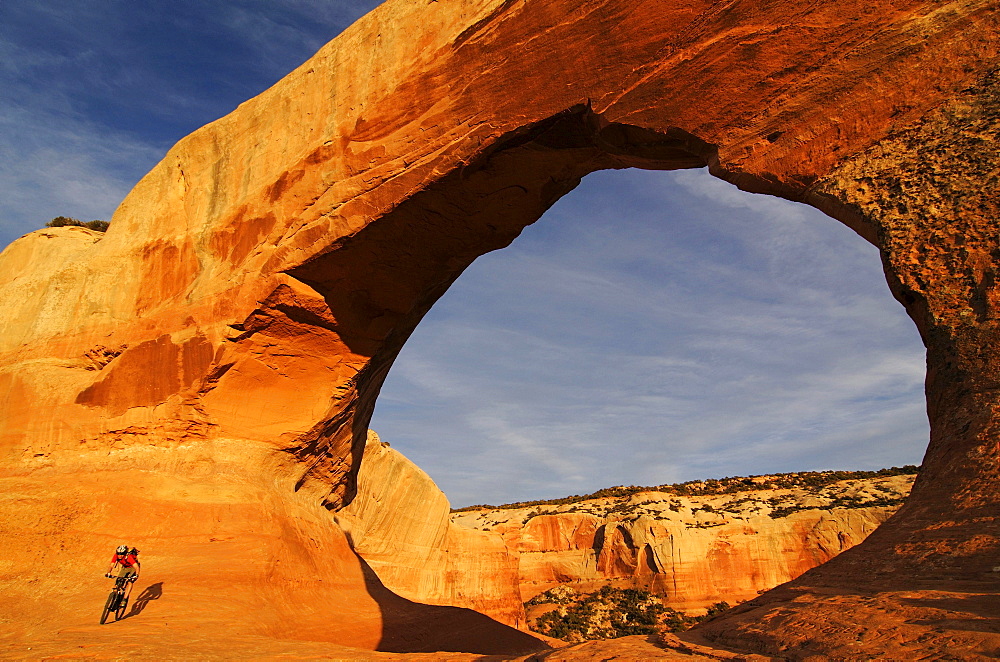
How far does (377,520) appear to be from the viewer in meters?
14.9

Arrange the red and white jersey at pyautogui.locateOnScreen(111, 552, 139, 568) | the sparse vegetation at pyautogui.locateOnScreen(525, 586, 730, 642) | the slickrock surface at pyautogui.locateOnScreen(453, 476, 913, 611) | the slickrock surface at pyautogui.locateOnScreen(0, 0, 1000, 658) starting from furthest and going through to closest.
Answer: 1. the slickrock surface at pyautogui.locateOnScreen(453, 476, 913, 611)
2. the sparse vegetation at pyautogui.locateOnScreen(525, 586, 730, 642)
3. the red and white jersey at pyautogui.locateOnScreen(111, 552, 139, 568)
4. the slickrock surface at pyautogui.locateOnScreen(0, 0, 1000, 658)

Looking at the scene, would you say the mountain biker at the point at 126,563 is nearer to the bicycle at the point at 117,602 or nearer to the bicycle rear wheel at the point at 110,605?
the bicycle at the point at 117,602

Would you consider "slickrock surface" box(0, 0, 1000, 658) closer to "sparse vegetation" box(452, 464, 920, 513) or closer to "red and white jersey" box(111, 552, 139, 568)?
"red and white jersey" box(111, 552, 139, 568)

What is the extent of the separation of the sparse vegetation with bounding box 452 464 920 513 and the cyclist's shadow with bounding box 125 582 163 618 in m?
30.2

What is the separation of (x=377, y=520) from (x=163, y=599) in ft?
28.3

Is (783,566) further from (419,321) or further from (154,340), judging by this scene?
(154,340)

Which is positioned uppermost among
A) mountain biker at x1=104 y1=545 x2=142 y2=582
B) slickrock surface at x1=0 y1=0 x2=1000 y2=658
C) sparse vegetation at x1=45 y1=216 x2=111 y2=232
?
sparse vegetation at x1=45 y1=216 x2=111 y2=232

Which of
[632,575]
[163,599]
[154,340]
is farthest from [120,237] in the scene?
[632,575]

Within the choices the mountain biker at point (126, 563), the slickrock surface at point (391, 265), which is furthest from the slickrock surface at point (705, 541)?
the mountain biker at point (126, 563)

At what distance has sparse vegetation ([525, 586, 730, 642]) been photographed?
23078 mm

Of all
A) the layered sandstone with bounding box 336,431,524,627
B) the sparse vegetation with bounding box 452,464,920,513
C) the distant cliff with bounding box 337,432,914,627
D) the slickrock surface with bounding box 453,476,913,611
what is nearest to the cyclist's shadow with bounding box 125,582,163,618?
the distant cliff with bounding box 337,432,914,627

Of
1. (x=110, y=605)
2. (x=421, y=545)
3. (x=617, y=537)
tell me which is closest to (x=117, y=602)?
(x=110, y=605)

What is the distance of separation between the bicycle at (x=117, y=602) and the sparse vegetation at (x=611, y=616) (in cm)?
1845

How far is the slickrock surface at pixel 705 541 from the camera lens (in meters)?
24.5
